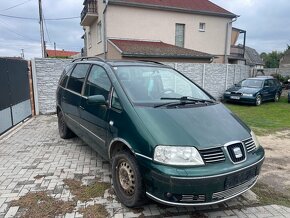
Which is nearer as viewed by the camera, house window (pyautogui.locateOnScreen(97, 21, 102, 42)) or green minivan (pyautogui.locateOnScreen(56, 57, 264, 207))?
green minivan (pyautogui.locateOnScreen(56, 57, 264, 207))

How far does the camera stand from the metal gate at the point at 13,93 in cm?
665

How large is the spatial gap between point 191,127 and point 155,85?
3.86 ft

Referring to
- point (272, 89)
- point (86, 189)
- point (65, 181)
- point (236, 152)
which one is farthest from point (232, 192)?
point (272, 89)

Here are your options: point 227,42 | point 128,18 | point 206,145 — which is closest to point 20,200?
point 206,145

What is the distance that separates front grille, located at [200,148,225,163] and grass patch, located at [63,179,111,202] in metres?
1.64

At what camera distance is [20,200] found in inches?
130

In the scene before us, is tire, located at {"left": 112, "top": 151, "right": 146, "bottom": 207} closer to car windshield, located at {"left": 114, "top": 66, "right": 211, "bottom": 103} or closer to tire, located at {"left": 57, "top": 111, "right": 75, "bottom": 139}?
car windshield, located at {"left": 114, "top": 66, "right": 211, "bottom": 103}

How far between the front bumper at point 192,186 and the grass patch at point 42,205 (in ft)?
3.74

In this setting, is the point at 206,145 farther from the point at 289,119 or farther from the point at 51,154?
the point at 289,119

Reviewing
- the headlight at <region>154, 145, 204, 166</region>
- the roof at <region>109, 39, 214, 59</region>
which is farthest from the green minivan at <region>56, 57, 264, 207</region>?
the roof at <region>109, 39, 214, 59</region>

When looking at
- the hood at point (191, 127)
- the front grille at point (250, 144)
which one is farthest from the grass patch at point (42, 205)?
the front grille at point (250, 144)

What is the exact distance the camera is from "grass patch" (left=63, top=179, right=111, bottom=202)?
3.46 meters

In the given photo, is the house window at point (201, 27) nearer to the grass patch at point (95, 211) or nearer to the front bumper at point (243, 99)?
the front bumper at point (243, 99)

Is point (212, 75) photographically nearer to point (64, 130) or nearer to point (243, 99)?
point (243, 99)
